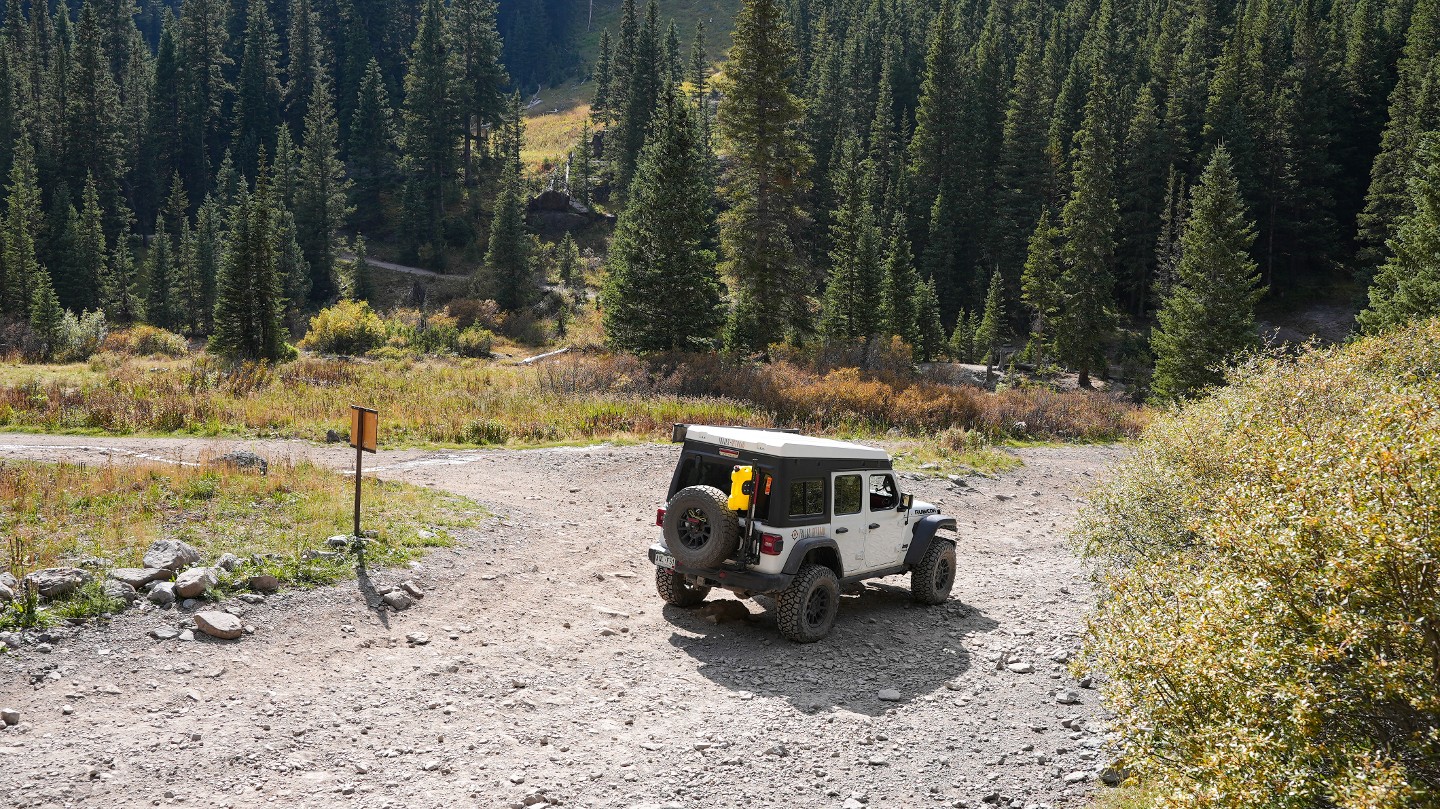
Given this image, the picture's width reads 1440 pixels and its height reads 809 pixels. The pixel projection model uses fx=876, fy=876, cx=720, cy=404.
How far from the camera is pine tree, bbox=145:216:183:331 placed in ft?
212

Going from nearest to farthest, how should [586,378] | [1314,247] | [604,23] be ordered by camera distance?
[586,378] → [1314,247] → [604,23]

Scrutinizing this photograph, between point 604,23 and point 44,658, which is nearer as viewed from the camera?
point 44,658

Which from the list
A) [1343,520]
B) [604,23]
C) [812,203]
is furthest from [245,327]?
[604,23]

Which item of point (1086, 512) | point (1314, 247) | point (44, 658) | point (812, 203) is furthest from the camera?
point (812, 203)

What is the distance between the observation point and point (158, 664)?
8719 mm

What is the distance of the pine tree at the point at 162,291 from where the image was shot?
6462 centimetres

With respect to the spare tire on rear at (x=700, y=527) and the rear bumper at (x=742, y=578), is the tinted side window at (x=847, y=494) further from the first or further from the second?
the spare tire on rear at (x=700, y=527)

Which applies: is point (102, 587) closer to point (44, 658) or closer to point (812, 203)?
point (44, 658)

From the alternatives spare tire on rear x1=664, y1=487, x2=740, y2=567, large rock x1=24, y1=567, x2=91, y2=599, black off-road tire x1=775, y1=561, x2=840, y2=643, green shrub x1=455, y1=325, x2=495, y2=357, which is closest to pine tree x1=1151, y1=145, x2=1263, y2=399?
black off-road tire x1=775, y1=561, x2=840, y2=643

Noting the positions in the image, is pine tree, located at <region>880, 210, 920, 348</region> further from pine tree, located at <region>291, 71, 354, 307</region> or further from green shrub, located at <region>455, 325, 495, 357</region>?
pine tree, located at <region>291, 71, 354, 307</region>

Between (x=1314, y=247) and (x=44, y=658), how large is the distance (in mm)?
83015

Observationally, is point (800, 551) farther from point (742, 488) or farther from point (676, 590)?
point (676, 590)

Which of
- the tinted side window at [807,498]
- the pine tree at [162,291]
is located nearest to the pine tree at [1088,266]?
the tinted side window at [807,498]

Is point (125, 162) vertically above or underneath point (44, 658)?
above
